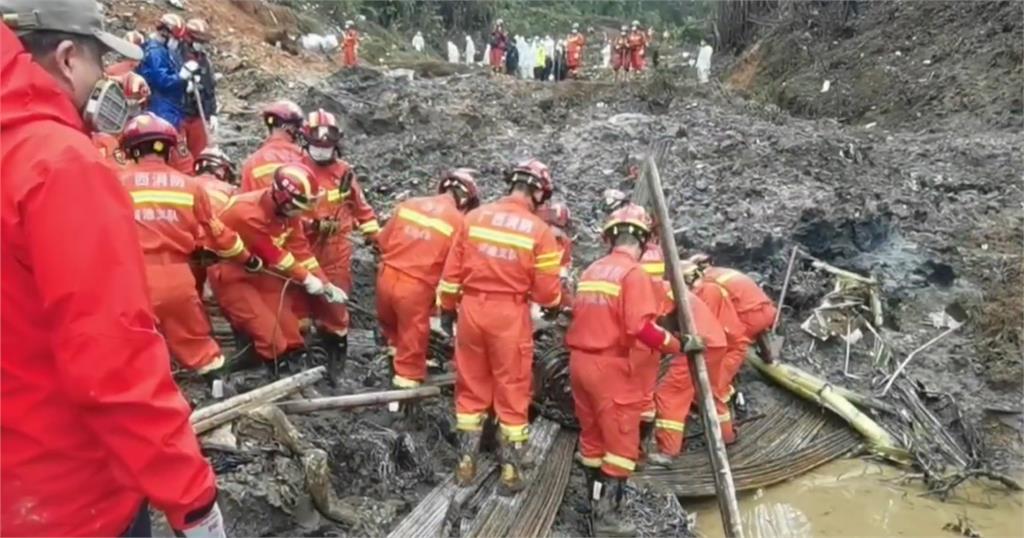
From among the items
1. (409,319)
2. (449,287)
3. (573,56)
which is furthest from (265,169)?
(573,56)

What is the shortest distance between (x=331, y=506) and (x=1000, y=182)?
9.94 m

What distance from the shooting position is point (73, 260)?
165 centimetres

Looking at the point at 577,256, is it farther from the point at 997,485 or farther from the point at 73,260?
the point at 73,260

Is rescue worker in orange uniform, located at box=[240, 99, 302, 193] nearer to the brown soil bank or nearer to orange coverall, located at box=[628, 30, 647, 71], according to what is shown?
the brown soil bank

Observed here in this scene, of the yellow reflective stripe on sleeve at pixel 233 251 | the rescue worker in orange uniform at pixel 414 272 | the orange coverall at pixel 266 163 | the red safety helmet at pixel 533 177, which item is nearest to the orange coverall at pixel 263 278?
the yellow reflective stripe on sleeve at pixel 233 251

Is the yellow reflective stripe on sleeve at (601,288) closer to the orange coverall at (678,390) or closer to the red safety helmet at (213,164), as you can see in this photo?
the orange coverall at (678,390)

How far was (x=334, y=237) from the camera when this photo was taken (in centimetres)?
627

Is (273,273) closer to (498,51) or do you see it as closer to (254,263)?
(254,263)

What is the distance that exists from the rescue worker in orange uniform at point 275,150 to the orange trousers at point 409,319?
1081 millimetres

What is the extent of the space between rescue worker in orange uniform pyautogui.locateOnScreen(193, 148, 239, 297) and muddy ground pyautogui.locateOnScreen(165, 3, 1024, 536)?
46.6 inches

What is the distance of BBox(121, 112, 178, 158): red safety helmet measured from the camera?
16.0ft

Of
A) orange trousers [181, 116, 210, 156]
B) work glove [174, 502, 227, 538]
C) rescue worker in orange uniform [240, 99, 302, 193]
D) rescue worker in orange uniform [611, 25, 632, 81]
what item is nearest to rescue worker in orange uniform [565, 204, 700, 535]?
rescue worker in orange uniform [240, 99, 302, 193]

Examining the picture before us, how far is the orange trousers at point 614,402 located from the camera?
17.3ft

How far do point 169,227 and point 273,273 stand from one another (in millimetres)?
816
